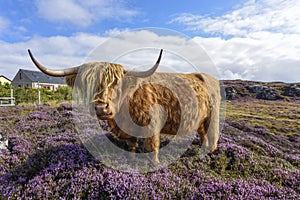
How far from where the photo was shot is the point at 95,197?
3064 mm

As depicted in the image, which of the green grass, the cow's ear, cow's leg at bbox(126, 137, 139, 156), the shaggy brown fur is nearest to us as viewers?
the shaggy brown fur

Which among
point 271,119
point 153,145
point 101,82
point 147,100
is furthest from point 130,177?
point 271,119

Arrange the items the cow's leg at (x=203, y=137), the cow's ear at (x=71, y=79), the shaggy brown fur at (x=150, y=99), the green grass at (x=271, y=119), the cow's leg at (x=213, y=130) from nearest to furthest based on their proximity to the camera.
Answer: the shaggy brown fur at (x=150, y=99)
the cow's ear at (x=71, y=79)
the cow's leg at (x=213, y=130)
the cow's leg at (x=203, y=137)
the green grass at (x=271, y=119)

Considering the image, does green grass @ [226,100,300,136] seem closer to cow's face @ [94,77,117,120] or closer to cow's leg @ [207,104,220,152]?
cow's leg @ [207,104,220,152]

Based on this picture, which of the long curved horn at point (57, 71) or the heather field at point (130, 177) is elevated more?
the long curved horn at point (57, 71)

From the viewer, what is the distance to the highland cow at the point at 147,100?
345cm

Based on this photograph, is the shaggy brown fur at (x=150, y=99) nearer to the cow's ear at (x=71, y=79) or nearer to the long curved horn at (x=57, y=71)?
the cow's ear at (x=71, y=79)

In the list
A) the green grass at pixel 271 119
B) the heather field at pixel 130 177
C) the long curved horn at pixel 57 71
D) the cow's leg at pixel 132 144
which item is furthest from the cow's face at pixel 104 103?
the green grass at pixel 271 119

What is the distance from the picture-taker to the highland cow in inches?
136

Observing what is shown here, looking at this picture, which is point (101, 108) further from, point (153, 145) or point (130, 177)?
point (153, 145)

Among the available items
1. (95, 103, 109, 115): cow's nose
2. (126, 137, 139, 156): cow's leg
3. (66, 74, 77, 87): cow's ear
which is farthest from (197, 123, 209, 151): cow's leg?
(66, 74, 77, 87): cow's ear

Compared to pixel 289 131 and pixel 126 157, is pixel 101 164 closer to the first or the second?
pixel 126 157

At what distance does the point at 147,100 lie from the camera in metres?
4.20

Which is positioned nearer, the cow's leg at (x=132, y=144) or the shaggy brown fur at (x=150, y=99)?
the shaggy brown fur at (x=150, y=99)
